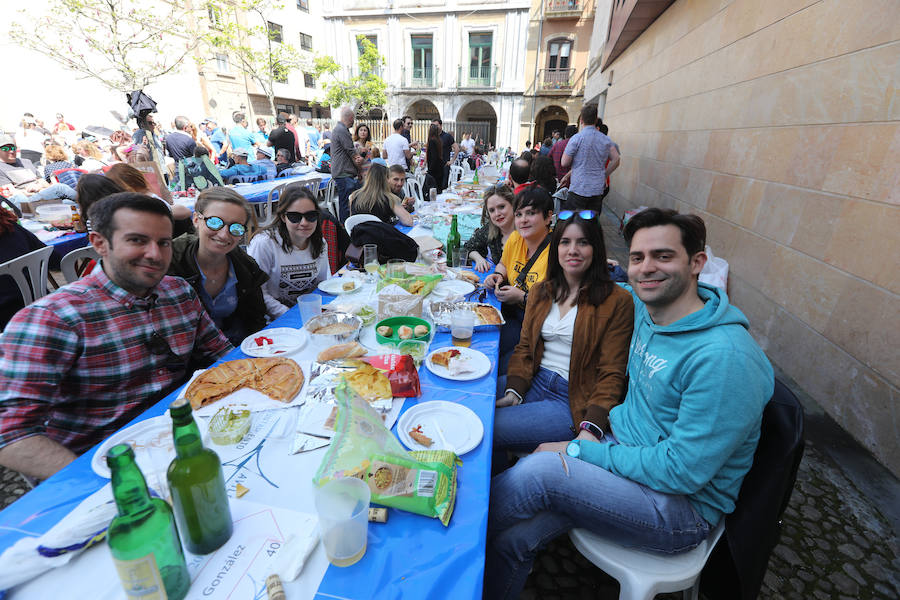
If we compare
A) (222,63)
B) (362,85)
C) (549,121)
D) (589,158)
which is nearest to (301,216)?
(589,158)

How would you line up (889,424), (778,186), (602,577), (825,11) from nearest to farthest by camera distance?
(602,577), (889,424), (825,11), (778,186)

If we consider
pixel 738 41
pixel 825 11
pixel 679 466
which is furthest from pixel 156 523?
pixel 738 41

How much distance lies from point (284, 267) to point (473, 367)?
186 centimetres

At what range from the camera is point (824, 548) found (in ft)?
6.49

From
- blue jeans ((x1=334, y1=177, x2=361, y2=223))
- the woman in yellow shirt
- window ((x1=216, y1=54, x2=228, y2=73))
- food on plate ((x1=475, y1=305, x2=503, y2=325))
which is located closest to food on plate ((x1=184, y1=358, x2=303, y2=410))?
food on plate ((x1=475, y1=305, x2=503, y2=325))

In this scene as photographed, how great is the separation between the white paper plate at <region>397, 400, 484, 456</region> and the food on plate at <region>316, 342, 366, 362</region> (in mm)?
479

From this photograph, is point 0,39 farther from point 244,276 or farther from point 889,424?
point 889,424

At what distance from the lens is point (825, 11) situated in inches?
115

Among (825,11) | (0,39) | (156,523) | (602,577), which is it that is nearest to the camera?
(156,523)

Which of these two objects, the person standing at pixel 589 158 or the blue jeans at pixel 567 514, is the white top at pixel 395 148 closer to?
the person standing at pixel 589 158

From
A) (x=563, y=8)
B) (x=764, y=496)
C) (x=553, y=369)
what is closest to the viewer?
(x=764, y=496)

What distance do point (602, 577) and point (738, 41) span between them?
5.30 meters

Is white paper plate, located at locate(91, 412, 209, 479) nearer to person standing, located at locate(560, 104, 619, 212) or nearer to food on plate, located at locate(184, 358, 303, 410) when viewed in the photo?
food on plate, located at locate(184, 358, 303, 410)

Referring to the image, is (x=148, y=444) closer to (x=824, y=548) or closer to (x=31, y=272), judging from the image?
(x=31, y=272)
